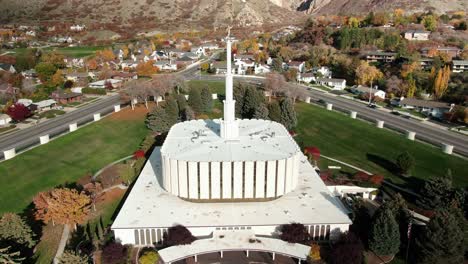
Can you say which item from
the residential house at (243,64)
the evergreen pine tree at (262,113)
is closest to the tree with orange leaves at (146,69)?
the residential house at (243,64)

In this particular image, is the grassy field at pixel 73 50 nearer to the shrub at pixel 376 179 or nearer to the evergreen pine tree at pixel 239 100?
the evergreen pine tree at pixel 239 100

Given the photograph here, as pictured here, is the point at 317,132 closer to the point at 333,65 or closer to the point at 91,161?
the point at 91,161

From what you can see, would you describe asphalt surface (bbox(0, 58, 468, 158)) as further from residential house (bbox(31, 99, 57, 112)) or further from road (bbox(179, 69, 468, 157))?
residential house (bbox(31, 99, 57, 112))

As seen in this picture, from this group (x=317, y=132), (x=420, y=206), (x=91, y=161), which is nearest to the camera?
(x=420, y=206)

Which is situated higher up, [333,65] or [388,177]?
[333,65]

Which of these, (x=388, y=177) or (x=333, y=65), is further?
(x=333, y=65)

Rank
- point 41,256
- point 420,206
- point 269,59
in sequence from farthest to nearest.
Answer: point 269,59
point 420,206
point 41,256

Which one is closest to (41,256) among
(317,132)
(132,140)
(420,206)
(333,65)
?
(132,140)
